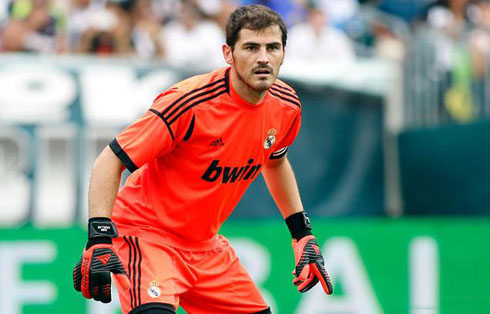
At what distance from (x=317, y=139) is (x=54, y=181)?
3036mm

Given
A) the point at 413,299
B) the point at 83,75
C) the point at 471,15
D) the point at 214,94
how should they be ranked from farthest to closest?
the point at 471,15 < the point at 83,75 < the point at 413,299 < the point at 214,94

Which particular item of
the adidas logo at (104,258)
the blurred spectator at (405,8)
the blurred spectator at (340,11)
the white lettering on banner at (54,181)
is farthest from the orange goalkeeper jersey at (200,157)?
the blurred spectator at (405,8)

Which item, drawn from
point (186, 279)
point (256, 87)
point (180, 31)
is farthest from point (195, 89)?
point (180, 31)

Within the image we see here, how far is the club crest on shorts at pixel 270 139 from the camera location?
5.03 meters

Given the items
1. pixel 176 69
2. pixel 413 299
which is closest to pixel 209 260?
pixel 413 299

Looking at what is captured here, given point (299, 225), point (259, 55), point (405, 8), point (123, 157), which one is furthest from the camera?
point (405, 8)

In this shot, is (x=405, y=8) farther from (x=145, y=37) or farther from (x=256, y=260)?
(x=256, y=260)

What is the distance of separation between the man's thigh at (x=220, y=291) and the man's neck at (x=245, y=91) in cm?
88

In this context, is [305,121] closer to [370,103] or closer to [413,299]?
[370,103]

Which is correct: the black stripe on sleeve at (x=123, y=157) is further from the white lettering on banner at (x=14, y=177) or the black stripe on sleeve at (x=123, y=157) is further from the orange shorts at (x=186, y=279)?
the white lettering on banner at (x=14, y=177)

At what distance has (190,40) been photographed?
10883mm

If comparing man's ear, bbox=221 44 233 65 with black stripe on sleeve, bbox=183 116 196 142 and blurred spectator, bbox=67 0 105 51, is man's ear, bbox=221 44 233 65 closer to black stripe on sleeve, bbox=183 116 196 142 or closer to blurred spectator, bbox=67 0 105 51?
black stripe on sleeve, bbox=183 116 196 142

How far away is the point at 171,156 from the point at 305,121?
6.03 meters

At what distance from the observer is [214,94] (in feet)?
15.9
